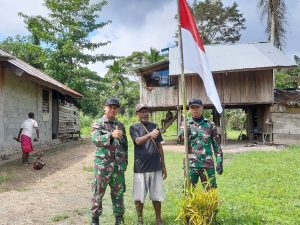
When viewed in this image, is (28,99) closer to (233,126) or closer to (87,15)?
(87,15)

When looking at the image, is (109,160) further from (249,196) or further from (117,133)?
(249,196)

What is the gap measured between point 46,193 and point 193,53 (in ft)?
15.4

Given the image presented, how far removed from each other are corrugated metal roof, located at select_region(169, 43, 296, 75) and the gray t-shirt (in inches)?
533

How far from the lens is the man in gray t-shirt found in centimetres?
504

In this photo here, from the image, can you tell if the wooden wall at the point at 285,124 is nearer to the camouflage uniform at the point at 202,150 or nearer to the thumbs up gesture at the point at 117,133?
the camouflage uniform at the point at 202,150

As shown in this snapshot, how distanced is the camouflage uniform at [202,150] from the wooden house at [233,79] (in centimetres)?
1375

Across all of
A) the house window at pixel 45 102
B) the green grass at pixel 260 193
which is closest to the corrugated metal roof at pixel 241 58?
the house window at pixel 45 102

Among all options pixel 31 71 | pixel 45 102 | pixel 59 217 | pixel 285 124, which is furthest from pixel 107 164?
pixel 285 124

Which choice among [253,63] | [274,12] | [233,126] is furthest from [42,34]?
[233,126]

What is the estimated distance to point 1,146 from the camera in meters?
12.7

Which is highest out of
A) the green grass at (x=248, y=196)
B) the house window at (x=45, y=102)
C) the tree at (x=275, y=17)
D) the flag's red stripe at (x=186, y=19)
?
the tree at (x=275, y=17)

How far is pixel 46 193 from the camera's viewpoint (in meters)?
7.92

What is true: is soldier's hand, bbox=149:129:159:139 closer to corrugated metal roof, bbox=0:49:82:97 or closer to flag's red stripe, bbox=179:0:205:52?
flag's red stripe, bbox=179:0:205:52

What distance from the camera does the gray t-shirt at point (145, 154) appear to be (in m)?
5.05
